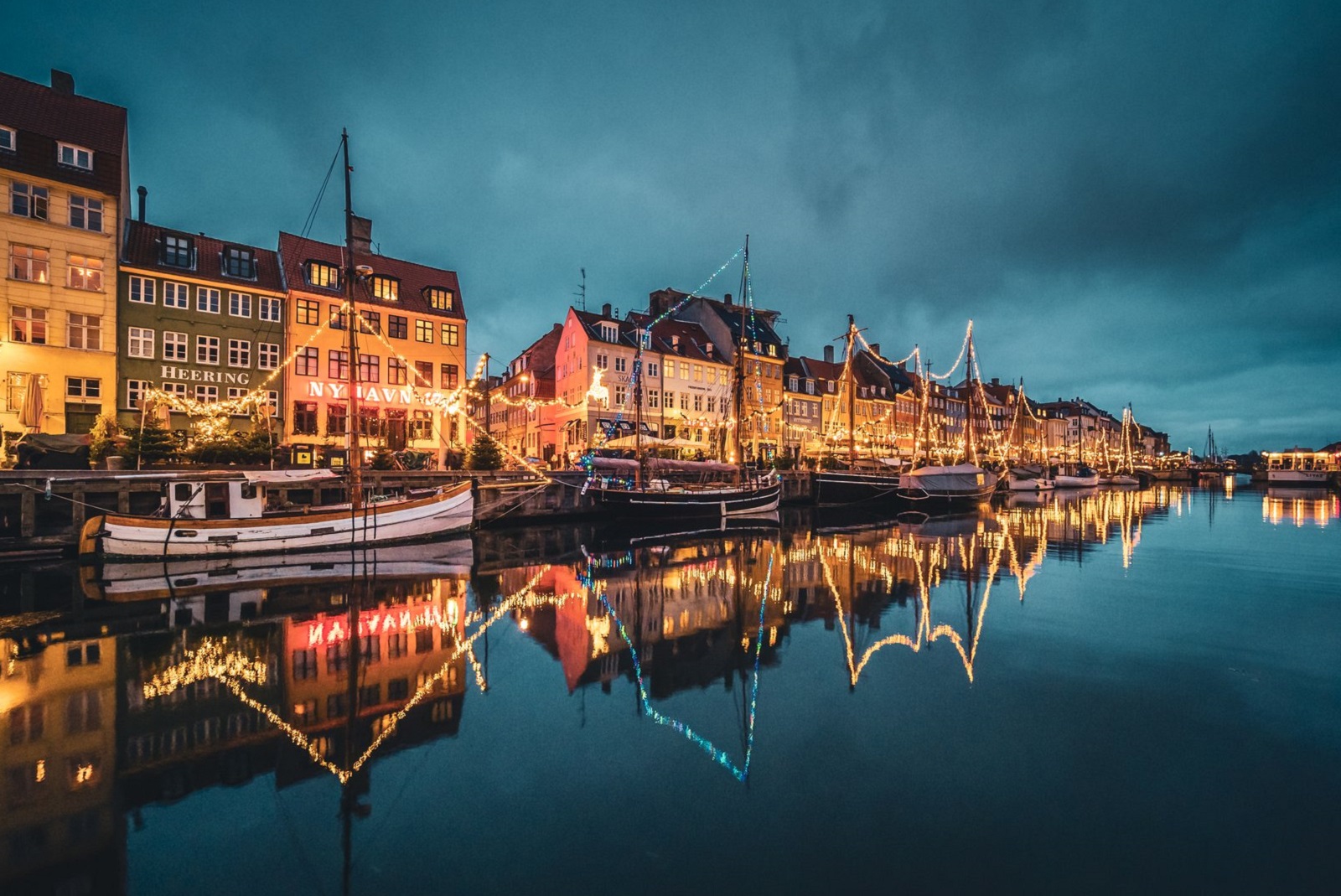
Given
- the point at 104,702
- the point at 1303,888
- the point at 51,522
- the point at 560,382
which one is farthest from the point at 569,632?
the point at 560,382

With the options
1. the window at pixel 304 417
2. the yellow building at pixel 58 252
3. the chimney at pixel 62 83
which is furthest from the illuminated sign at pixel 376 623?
the chimney at pixel 62 83

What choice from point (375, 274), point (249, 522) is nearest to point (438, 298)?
point (375, 274)

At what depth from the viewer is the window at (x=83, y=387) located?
27844mm

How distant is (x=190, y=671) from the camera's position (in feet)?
31.3

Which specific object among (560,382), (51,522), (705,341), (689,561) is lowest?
(689,561)

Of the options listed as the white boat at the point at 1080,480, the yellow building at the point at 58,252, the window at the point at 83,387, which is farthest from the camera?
the white boat at the point at 1080,480

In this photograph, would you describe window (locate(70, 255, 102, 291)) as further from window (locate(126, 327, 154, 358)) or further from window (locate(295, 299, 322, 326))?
window (locate(295, 299, 322, 326))

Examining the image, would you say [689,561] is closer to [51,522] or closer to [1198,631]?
[1198,631]

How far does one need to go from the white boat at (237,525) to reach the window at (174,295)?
1659cm

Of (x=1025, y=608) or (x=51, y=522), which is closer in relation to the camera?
(x=1025, y=608)

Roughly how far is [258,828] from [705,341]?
5388cm

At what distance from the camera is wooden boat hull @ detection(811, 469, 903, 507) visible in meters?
46.1

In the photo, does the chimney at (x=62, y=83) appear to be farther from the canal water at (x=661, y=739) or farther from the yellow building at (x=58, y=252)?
the canal water at (x=661, y=739)

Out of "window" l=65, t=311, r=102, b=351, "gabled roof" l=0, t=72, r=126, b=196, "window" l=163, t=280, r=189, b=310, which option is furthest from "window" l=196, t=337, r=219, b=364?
"gabled roof" l=0, t=72, r=126, b=196
